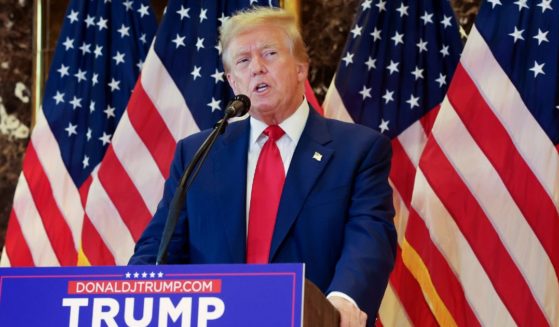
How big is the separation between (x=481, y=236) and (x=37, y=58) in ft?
9.22

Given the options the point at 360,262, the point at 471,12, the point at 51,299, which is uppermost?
the point at 471,12

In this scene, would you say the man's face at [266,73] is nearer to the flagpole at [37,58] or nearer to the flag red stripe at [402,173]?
the flag red stripe at [402,173]

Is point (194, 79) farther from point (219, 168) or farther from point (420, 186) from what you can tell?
point (219, 168)

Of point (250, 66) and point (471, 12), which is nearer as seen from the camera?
point (250, 66)

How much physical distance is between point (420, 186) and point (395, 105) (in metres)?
0.46

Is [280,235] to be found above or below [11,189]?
below

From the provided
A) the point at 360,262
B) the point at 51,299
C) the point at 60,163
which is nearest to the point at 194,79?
the point at 60,163

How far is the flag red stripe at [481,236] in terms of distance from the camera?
409 cm

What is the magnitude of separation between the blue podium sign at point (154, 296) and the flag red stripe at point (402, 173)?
7.41ft

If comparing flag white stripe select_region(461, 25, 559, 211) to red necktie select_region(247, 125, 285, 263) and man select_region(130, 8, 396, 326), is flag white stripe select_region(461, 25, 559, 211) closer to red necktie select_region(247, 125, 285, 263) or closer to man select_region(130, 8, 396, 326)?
man select_region(130, 8, 396, 326)

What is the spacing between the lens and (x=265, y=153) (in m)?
3.41

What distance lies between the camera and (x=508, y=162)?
4.23 meters

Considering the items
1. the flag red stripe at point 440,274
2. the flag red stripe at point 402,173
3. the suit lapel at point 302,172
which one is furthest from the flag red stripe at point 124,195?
the suit lapel at point 302,172

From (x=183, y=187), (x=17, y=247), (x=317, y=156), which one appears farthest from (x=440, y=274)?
(x=17, y=247)
